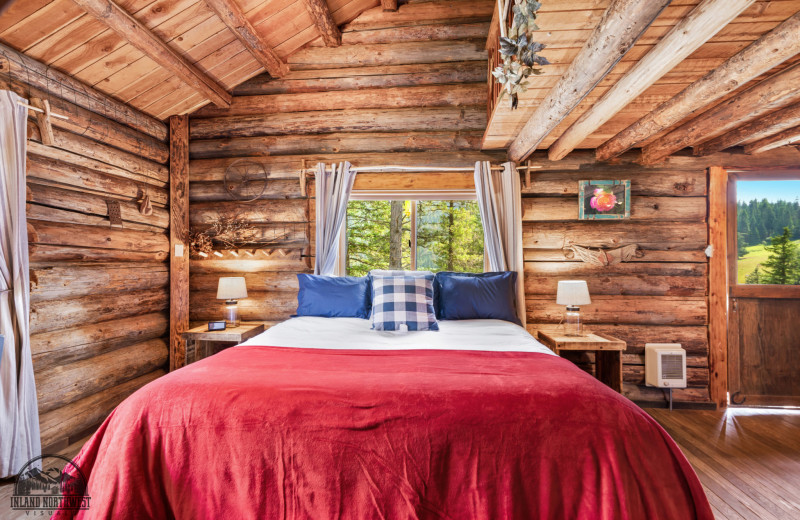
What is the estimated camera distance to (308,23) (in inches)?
134

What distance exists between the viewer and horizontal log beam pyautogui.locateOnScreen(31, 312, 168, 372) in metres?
2.58

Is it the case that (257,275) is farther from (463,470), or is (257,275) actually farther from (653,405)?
(653,405)

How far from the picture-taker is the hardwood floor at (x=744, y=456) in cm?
200

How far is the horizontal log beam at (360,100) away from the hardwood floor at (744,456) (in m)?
3.28

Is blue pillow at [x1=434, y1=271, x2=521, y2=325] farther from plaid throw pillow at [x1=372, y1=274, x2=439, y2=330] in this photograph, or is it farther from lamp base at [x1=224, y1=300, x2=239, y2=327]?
lamp base at [x1=224, y1=300, x2=239, y2=327]

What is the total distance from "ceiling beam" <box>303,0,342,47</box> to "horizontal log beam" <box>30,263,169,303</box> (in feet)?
8.73

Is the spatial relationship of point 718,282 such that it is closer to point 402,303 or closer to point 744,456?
point 744,456

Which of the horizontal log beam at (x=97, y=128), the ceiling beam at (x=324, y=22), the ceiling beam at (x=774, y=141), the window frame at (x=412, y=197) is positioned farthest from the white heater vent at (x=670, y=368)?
the horizontal log beam at (x=97, y=128)

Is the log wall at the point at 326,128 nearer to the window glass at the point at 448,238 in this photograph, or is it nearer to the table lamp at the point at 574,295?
the window glass at the point at 448,238

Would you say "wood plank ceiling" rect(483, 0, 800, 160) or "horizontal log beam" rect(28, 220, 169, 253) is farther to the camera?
"horizontal log beam" rect(28, 220, 169, 253)

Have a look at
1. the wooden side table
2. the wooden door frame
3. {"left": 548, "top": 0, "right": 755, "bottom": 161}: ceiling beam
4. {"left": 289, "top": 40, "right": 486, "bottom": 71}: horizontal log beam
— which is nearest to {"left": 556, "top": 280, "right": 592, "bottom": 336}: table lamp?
the wooden side table

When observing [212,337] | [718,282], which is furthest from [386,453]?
[718,282]

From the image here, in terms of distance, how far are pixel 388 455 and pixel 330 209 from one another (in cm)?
260

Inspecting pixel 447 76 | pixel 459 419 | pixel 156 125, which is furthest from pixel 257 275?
pixel 459 419
